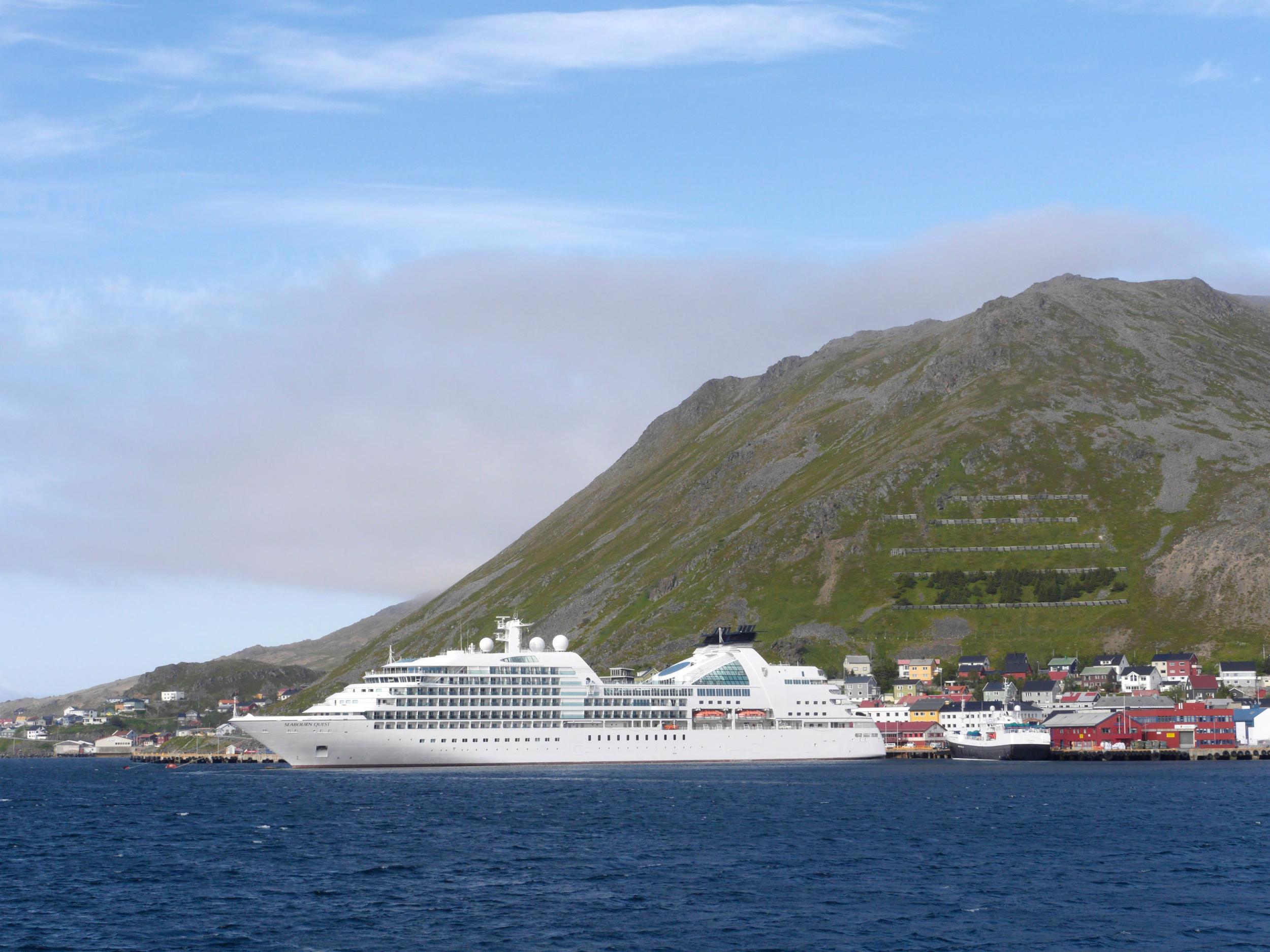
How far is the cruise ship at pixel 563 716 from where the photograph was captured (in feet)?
444

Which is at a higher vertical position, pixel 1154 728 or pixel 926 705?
pixel 926 705

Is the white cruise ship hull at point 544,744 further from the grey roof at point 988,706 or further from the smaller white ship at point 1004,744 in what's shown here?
the grey roof at point 988,706

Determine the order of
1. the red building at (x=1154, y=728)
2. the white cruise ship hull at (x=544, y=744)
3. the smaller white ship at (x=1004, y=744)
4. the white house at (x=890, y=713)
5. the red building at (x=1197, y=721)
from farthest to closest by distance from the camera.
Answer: the white house at (x=890, y=713) → the red building at (x=1197, y=721) → the red building at (x=1154, y=728) → the smaller white ship at (x=1004, y=744) → the white cruise ship hull at (x=544, y=744)

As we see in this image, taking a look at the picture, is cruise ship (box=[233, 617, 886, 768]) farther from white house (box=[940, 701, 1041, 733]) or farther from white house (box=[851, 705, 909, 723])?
white house (box=[940, 701, 1041, 733])

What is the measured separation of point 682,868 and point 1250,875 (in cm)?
2627

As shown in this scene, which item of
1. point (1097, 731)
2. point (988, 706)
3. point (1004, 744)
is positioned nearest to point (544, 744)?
point (1004, 744)

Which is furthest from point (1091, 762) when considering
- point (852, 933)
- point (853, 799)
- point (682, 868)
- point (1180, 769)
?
point (852, 933)

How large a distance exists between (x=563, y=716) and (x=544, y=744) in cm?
396

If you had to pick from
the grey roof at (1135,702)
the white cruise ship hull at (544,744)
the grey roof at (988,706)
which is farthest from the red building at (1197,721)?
the white cruise ship hull at (544,744)

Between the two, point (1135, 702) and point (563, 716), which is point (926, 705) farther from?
point (563, 716)

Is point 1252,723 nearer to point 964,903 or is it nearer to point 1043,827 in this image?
point 1043,827

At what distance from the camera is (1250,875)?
62000 mm

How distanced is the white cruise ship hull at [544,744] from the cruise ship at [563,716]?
4.7 inches

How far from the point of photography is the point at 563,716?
14450 centimetres
